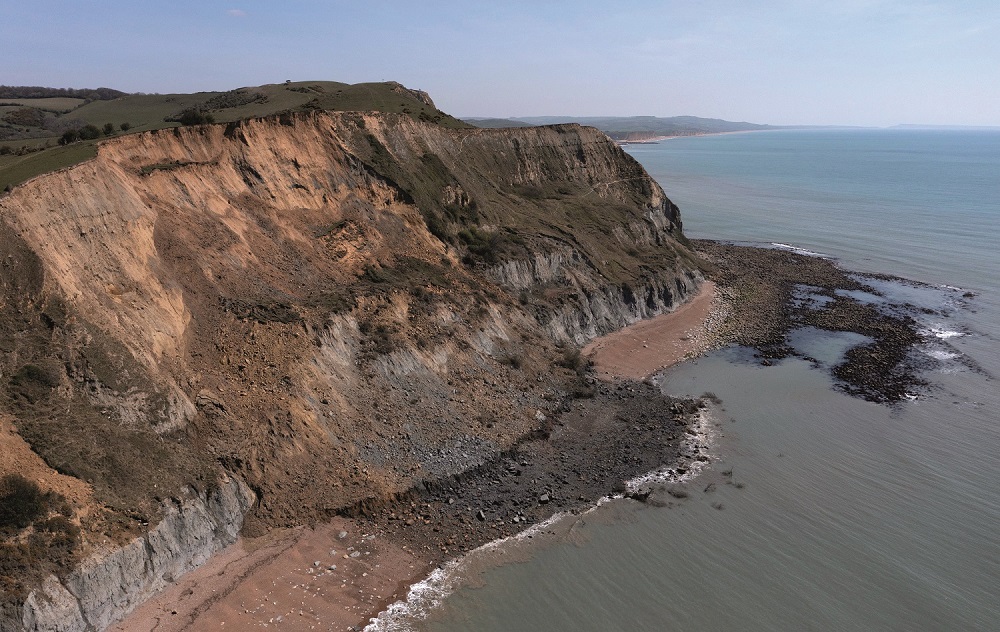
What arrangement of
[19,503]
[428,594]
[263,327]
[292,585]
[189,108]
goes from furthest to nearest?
[189,108]
[263,327]
[428,594]
[292,585]
[19,503]

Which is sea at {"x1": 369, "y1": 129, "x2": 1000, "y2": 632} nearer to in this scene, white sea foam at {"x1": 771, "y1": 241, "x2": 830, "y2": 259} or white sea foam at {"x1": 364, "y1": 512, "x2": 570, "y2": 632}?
white sea foam at {"x1": 364, "y1": 512, "x2": 570, "y2": 632}

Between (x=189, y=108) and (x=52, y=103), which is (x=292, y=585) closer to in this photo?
(x=189, y=108)

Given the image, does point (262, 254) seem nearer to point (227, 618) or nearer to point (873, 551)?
point (227, 618)

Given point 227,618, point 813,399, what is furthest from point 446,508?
point 813,399

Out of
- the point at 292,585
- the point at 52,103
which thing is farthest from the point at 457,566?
the point at 52,103

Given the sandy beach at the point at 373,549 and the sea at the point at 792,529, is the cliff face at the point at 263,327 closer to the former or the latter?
the sandy beach at the point at 373,549

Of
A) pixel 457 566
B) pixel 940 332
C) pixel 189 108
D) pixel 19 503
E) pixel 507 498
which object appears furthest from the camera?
pixel 189 108
